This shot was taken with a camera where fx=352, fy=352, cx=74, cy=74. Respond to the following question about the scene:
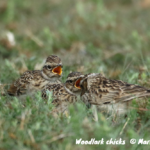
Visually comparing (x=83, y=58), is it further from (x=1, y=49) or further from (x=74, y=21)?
(x=74, y=21)

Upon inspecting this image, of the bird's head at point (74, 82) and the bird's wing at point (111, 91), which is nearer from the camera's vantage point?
the bird's wing at point (111, 91)

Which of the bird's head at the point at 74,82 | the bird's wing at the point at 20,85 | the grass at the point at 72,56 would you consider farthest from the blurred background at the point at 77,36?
the bird's head at the point at 74,82

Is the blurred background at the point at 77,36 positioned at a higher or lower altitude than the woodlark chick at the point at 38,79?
higher

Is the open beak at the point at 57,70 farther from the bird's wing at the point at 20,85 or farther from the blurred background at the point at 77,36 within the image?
the blurred background at the point at 77,36

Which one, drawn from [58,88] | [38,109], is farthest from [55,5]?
[38,109]

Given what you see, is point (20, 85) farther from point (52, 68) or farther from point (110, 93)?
point (110, 93)

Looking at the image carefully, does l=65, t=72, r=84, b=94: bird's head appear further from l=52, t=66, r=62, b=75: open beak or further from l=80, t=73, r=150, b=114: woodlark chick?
l=52, t=66, r=62, b=75: open beak

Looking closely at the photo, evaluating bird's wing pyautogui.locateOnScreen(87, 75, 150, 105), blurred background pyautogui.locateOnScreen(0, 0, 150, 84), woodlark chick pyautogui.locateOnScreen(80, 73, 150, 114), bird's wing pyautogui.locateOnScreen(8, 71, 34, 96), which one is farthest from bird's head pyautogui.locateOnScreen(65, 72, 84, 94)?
blurred background pyautogui.locateOnScreen(0, 0, 150, 84)
